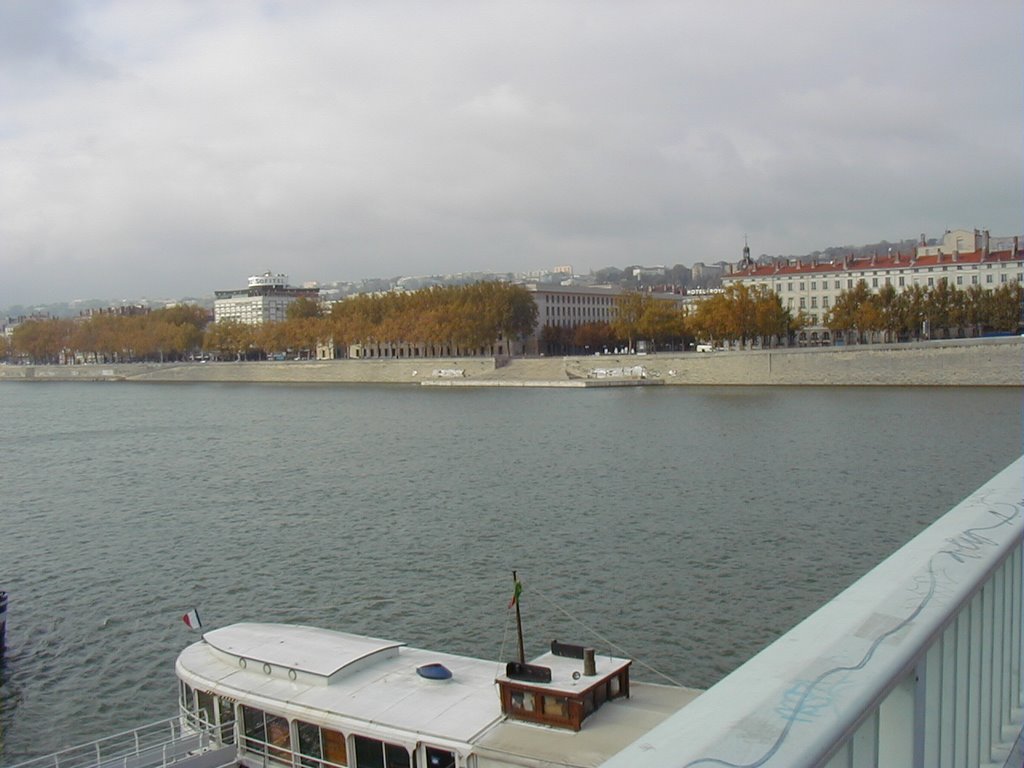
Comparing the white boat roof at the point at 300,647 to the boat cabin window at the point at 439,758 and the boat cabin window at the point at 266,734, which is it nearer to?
the boat cabin window at the point at 266,734

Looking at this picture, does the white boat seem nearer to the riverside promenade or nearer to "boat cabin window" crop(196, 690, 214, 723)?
"boat cabin window" crop(196, 690, 214, 723)

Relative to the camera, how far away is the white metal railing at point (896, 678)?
1198 mm

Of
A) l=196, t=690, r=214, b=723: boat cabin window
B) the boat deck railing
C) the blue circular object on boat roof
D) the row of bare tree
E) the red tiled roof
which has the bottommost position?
the boat deck railing

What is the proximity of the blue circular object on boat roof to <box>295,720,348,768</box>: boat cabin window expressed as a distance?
2.96 ft

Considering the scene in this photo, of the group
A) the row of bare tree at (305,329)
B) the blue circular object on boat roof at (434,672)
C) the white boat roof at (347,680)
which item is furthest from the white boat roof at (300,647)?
the row of bare tree at (305,329)

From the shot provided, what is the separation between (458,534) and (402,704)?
372 inches

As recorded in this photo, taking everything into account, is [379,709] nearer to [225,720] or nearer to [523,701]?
[523,701]

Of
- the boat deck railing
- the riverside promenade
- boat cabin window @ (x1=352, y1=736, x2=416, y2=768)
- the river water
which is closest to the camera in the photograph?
boat cabin window @ (x1=352, y1=736, x2=416, y2=768)

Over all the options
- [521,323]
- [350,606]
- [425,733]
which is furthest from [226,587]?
[521,323]

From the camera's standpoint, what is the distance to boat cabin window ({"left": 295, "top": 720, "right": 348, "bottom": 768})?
823cm

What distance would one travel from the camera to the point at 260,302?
16850 cm

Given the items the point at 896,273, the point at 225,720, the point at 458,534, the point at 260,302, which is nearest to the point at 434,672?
the point at 225,720

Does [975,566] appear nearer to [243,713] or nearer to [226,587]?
[243,713]

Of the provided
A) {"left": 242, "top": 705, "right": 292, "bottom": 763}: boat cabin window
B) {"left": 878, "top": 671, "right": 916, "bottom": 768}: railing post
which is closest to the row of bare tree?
{"left": 242, "top": 705, "right": 292, "bottom": 763}: boat cabin window
